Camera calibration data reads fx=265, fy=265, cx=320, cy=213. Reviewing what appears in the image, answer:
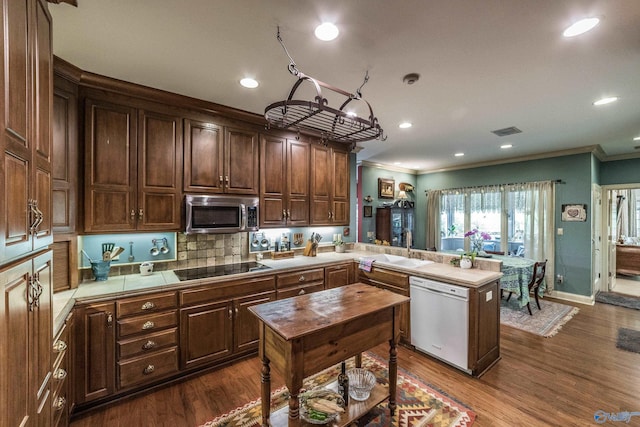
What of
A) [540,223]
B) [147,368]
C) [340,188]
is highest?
[340,188]

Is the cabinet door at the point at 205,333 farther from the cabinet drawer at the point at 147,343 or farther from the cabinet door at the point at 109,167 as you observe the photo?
the cabinet door at the point at 109,167

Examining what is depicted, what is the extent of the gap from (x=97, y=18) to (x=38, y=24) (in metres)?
0.62

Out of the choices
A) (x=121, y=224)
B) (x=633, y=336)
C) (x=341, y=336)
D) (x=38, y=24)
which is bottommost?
(x=633, y=336)

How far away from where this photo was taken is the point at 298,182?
3703mm

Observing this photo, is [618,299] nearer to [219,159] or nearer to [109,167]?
[219,159]

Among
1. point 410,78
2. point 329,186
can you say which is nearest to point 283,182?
point 329,186

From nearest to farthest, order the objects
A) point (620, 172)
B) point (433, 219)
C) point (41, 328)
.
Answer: point (41, 328), point (620, 172), point (433, 219)

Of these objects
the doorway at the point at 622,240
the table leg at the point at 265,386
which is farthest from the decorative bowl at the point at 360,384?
the doorway at the point at 622,240

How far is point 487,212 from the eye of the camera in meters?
6.15

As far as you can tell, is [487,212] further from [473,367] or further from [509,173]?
[473,367]

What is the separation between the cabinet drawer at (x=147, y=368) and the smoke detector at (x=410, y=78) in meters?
3.22

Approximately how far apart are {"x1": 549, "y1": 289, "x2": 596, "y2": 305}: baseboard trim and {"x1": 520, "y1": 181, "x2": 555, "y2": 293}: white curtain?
0.37 feet

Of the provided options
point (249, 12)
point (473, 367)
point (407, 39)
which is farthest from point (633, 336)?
point (249, 12)

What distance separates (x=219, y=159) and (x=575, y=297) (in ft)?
21.1
